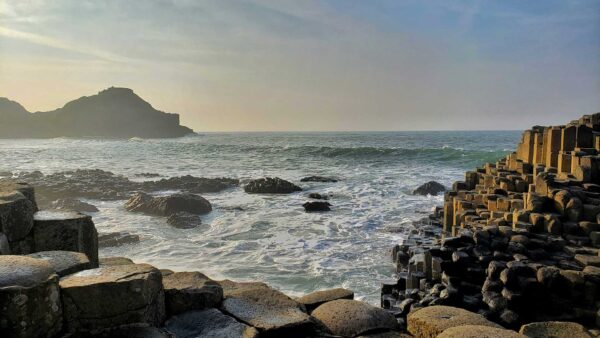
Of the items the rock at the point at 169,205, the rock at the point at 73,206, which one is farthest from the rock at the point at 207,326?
the rock at the point at 73,206

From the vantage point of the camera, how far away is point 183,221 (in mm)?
13750

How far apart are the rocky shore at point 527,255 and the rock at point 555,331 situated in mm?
11

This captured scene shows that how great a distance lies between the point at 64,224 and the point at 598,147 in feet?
32.2

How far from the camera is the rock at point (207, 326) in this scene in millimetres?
3086

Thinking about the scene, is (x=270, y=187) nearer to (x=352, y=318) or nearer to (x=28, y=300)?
(x=352, y=318)

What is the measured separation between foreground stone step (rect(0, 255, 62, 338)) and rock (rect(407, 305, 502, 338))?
8.74 ft

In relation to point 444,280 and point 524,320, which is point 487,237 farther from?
point 524,320

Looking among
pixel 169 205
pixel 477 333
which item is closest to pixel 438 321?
pixel 477 333

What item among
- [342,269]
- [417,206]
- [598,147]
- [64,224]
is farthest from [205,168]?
[64,224]

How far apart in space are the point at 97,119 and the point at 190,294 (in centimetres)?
13406

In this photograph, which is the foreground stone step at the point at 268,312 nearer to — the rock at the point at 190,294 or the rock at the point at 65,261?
the rock at the point at 190,294

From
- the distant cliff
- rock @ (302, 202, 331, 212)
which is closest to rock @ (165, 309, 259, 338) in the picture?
rock @ (302, 202, 331, 212)

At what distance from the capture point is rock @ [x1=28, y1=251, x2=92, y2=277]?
3.01m

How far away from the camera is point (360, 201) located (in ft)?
59.6
